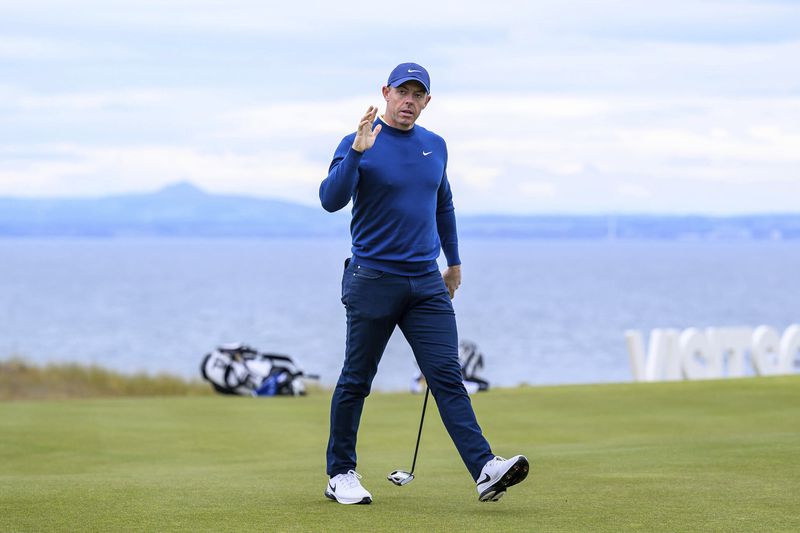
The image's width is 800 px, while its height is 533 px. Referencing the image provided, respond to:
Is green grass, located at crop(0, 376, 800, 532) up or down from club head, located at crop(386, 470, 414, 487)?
down

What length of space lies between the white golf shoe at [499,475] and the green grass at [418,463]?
0.32 ft

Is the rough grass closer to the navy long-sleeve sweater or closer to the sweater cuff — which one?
the sweater cuff

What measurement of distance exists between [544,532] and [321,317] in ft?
232

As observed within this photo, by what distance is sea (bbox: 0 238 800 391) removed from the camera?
50.3 m

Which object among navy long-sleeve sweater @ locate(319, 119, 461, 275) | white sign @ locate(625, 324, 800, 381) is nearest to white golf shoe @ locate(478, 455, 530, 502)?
navy long-sleeve sweater @ locate(319, 119, 461, 275)

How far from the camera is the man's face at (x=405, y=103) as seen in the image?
20.8 ft

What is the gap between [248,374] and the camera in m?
19.4

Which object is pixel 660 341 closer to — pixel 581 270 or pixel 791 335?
pixel 791 335

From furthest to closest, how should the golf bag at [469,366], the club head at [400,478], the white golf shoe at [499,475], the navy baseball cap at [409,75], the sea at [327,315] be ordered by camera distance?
the sea at [327,315]
the golf bag at [469,366]
the club head at [400,478]
the navy baseball cap at [409,75]
the white golf shoe at [499,475]

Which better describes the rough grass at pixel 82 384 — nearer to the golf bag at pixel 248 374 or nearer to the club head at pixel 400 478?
the golf bag at pixel 248 374

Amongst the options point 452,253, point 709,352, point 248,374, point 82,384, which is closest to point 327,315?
point 82,384

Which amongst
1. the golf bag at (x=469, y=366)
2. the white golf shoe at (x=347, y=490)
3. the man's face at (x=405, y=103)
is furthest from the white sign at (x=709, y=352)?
the man's face at (x=405, y=103)

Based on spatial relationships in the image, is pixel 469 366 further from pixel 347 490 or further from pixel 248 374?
pixel 347 490

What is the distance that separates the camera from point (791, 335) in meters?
22.5
